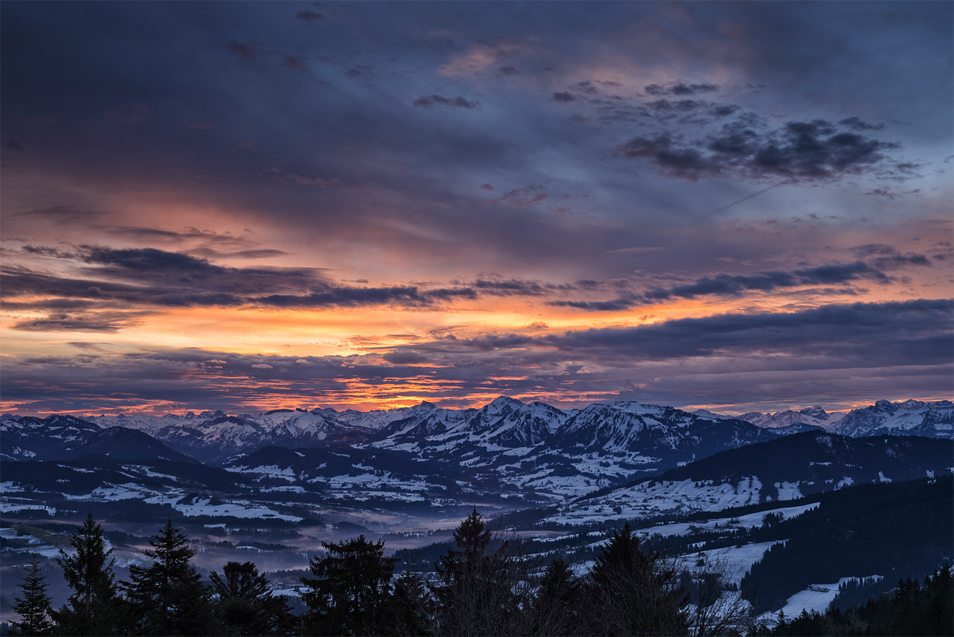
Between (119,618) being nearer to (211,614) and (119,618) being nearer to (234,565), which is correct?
(211,614)

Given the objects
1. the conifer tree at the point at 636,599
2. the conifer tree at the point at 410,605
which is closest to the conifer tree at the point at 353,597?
the conifer tree at the point at 410,605

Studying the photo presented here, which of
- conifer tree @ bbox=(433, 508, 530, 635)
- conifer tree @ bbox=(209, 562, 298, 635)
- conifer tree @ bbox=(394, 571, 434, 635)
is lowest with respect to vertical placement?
conifer tree @ bbox=(209, 562, 298, 635)

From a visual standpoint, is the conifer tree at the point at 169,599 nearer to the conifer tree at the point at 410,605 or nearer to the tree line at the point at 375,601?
the tree line at the point at 375,601

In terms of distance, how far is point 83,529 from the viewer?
193ft

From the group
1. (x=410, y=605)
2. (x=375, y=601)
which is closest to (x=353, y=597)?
(x=375, y=601)

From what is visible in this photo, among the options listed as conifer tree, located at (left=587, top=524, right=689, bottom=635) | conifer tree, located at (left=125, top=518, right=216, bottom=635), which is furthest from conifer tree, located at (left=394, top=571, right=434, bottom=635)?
conifer tree, located at (left=125, top=518, right=216, bottom=635)

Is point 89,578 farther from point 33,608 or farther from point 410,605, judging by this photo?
point 410,605

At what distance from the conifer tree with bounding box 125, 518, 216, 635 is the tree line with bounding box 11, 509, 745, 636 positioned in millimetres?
87

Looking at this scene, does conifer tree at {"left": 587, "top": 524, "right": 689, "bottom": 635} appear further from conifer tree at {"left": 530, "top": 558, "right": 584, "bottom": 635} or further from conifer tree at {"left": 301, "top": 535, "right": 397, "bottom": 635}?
conifer tree at {"left": 301, "top": 535, "right": 397, "bottom": 635}

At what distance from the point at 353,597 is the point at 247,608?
13.5 meters

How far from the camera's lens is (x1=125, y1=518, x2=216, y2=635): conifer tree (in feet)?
184

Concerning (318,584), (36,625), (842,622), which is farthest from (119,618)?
(842,622)

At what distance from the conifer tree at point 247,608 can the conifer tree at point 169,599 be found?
2.91 metres

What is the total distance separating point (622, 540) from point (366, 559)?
25311mm
